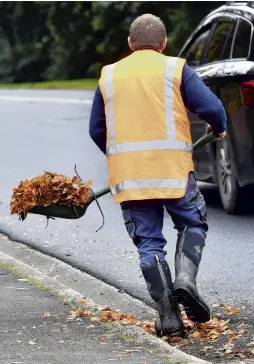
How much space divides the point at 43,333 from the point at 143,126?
1.12 m

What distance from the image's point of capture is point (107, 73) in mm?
6852

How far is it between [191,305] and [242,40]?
4.89 m

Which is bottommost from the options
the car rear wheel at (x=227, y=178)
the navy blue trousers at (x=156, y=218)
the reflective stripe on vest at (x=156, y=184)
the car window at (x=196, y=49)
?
the car rear wheel at (x=227, y=178)

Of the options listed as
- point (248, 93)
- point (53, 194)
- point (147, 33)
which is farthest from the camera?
point (248, 93)

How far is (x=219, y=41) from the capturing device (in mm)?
11719

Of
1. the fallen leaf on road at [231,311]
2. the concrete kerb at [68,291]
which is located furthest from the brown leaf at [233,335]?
the fallen leaf on road at [231,311]

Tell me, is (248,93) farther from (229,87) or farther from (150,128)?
(150,128)

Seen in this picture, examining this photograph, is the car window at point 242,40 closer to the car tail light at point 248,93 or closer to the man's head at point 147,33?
the car tail light at point 248,93

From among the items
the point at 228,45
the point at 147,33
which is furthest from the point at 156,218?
the point at 228,45

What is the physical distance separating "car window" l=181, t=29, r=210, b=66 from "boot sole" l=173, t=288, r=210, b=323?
17.7 feet

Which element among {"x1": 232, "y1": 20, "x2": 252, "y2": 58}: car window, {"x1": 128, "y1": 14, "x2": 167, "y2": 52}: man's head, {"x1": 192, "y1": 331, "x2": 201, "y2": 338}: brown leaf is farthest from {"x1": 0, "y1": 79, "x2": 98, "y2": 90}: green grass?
{"x1": 192, "y1": 331, "x2": 201, "y2": 338}: brown leaf

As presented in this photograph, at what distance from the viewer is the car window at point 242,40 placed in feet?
36.0

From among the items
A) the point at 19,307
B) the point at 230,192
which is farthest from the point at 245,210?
the point at 19,307

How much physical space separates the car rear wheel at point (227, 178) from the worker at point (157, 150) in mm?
4149
